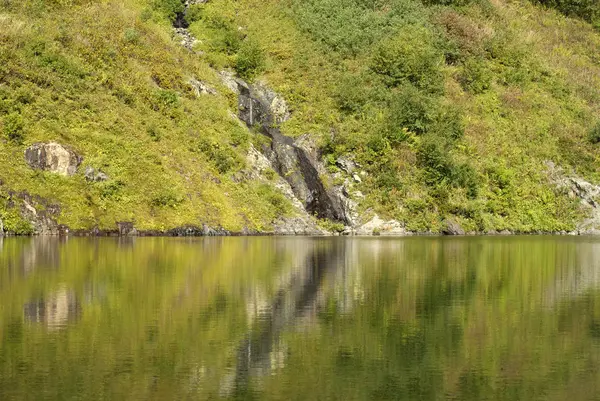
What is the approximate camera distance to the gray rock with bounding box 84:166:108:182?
51812 mm

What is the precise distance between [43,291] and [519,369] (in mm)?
12989

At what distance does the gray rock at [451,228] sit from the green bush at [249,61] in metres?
20.6

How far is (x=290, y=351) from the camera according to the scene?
55.2ft

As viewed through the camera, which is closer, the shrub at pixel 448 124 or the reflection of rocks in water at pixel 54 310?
the reflection of rocks in water at pixel 54 310

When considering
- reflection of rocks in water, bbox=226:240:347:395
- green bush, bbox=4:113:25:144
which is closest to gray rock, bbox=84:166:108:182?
green bush, bbox=4:113:25:144

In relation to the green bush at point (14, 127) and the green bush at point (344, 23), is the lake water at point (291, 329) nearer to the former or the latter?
the green bush at point (14, 127)

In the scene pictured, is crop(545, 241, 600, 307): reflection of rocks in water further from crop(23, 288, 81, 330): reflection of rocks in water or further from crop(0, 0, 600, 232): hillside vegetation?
crop(0, 0, 600, 232): hillside vegetation

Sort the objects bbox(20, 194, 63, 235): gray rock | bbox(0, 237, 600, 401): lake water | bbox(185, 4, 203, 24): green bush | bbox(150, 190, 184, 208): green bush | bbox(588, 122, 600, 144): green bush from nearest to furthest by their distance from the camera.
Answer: bbox(0, 237, 600, 401): lake water, bbox(20, 194, 63, 235): gray rock, bbox(150, 190, 184, 208): green bush, bbox(588, 122, 600, 144): green bush, bbox(185, 4, 203, 24): green bush

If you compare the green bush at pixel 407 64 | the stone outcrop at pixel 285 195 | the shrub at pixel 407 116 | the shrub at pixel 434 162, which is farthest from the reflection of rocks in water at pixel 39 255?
the green bush at pixel 407 64

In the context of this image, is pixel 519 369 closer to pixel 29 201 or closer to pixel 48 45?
pixel 29 201

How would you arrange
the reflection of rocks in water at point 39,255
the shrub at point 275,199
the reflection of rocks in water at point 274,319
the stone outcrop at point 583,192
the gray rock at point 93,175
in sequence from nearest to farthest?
1. the reflection of rocks in water at point 274,319
2. the reflection of rocks in water at point 39,255
3. the gray rock at point 93,175
4. the shrub at point 275,199
5. the stone outcrop at point 583,192

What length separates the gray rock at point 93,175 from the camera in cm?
5181

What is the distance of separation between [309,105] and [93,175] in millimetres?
24436

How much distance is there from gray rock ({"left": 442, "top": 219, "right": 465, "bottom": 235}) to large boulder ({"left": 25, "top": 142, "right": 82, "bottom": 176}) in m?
26.4
